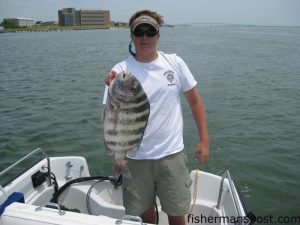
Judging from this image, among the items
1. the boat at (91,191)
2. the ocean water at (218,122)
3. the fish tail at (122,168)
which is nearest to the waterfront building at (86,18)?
the ocean water at (218,122)

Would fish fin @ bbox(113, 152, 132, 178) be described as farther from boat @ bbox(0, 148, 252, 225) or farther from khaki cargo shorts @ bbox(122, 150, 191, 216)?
boat @ bbox(0, 148, 252, 225)

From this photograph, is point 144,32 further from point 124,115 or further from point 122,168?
point 122,168

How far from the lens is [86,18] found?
19000cm

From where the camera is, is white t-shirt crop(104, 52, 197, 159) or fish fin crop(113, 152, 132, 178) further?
white t-shirt crop(104, 52, 197, 159)

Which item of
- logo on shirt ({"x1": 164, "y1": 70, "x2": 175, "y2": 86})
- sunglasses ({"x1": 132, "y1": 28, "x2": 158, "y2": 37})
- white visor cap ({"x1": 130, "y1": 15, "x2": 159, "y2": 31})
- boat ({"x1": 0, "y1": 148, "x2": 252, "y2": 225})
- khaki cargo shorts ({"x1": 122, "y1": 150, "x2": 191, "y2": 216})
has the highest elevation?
white visor cap ({"x1": 130, "y1": 15, "x2": 159, "y2": 31})

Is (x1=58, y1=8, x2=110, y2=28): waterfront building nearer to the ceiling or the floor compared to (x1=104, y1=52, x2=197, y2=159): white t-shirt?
nearer to the ceiling

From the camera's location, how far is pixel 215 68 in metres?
23.8

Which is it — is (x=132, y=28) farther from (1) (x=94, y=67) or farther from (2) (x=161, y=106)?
(1) (x=94, y=67)

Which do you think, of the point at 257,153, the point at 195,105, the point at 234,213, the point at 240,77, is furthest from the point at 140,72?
the point at 240,77

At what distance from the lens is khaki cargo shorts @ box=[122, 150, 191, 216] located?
11.0 ft

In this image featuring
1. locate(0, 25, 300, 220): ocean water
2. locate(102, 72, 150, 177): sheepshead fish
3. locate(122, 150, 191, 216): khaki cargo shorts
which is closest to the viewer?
locate(102, 72, 150, 177): sheepshead fish

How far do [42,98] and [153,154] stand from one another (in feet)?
45.2

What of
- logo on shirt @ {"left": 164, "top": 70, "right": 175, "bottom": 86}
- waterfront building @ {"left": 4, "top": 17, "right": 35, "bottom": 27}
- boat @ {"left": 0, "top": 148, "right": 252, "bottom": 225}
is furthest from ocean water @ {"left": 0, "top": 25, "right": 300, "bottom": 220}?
waterfront building @ {"left": 4, "top": 17, "right": 35, "bottom": 27}

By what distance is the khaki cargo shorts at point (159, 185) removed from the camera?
11.0 feet
